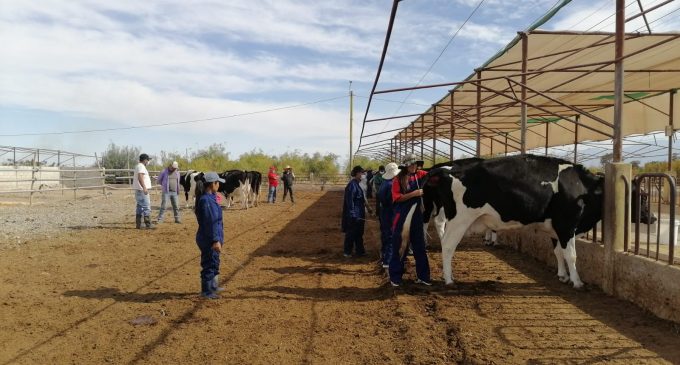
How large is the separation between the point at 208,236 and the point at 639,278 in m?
4.77

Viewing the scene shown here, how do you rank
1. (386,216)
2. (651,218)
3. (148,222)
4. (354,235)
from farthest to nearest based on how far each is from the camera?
(148,222), (354,235), (386,216), (651,218)

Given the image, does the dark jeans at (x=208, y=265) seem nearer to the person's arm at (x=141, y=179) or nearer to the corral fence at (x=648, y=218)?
the corral fence at (x=648, y=218)

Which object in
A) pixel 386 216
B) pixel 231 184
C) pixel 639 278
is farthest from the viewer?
pixel 231 184

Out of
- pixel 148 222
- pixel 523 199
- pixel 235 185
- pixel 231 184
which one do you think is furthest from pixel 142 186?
pixel 523 199

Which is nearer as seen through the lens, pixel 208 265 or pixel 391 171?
pixel 208 265

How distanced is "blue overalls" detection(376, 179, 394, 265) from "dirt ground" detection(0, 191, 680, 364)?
389 millimetres

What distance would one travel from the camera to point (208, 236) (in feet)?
19.1

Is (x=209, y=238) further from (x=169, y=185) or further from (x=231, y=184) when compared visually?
(x=231, y=184)

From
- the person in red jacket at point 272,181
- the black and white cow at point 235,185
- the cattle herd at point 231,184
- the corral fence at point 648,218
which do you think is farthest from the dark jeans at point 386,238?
the person in red jacket at point 272,181

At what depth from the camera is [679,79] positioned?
10516mm

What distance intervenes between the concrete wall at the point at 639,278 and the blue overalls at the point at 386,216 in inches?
98.9

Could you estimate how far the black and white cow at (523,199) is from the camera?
6.44 m

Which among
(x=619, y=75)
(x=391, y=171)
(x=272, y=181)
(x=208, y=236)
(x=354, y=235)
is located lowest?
(x=354, y=235)

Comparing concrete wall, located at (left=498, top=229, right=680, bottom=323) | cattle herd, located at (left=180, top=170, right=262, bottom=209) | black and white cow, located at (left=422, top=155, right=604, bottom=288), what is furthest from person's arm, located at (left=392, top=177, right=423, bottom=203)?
cattle herd, located at (left=180, top=170, right=262, bottom=209)
